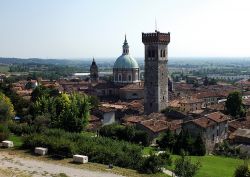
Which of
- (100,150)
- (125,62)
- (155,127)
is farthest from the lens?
(125,62)

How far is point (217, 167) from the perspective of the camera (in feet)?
109

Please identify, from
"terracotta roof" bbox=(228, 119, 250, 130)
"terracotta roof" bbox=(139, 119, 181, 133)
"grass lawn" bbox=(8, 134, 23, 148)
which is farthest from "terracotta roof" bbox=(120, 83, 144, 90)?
"grass lawn" bbox=(8, 134, 23, 148)

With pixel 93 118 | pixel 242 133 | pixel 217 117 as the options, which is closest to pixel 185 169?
pixel 242 133

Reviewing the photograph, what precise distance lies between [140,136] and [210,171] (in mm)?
12153

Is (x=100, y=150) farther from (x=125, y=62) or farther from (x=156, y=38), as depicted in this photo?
(x=125, y=62)

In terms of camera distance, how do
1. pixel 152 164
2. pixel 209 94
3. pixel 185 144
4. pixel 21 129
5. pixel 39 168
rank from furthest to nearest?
pixel 209 94 → pixel 21 129 → pixel 185 144 → pixel 152 164 → pixel 39 168

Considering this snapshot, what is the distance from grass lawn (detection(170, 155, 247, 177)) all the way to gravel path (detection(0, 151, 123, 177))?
691 cm

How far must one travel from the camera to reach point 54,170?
88.1 ft

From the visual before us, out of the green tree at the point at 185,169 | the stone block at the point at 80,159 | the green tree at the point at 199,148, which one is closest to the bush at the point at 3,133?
the stone block at the point at 80,159

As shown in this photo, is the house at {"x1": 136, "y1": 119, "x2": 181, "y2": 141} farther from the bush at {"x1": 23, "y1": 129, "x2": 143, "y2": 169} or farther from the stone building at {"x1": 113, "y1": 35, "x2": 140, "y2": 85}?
the stone building at {"x1": 113, "y1": 35, "x2": 140, "y2": 85}

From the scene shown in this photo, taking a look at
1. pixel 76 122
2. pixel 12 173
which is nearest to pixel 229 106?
pixel 76 122

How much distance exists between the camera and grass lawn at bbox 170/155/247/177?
3034 cm

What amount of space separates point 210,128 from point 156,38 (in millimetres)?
17521

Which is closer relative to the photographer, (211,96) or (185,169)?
(185,169)
